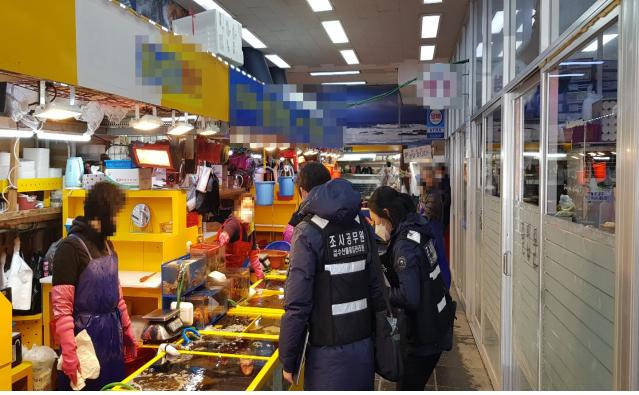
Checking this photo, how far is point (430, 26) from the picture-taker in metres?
9.24

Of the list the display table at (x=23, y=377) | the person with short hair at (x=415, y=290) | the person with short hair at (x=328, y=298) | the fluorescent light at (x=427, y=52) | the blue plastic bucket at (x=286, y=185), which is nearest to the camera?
the person with short hair at (x=328, y=298)

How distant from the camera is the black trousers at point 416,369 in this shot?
3.45m

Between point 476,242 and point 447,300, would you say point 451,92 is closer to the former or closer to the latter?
point 476,242

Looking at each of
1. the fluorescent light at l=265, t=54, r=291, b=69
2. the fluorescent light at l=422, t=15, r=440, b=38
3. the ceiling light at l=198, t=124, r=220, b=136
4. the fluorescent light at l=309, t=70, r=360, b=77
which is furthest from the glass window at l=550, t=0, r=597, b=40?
the fluorescent light at l=309, t=70, r=360, b=77

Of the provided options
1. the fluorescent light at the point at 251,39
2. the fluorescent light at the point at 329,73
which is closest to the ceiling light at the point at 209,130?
the fluorescent light at the point at 251,39

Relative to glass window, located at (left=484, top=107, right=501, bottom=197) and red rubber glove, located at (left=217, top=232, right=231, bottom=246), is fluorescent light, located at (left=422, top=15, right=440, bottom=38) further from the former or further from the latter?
red rubber glove, located at (left=217, top=232, right=231, bottom=246)

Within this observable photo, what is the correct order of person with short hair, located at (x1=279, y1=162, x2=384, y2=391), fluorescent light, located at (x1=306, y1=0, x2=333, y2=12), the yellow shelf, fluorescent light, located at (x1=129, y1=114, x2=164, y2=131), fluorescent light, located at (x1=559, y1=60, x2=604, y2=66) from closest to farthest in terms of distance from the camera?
fluorescent light, located at (x1=559, y1=60, x2=604, y2=66) → person with short hair, located at (x1=279, y1=162, x2=384, y2=391) → fluorescent light, located at (x1=129, y1=114, x2=164, y2=131) → the yellow shelf → fluorescent light, located at (x1=306, y1=0, x2=333, y2=12)

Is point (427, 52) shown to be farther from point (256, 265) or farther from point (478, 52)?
point (256, 265)

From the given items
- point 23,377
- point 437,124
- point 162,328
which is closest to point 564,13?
point 162,328

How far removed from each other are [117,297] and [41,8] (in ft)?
6.63

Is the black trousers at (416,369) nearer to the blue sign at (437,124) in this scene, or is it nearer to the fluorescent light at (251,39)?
the fluorescent light at (251,39)

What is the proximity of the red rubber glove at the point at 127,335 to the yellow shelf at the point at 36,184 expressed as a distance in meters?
3.20

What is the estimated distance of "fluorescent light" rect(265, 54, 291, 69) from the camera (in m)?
11.8

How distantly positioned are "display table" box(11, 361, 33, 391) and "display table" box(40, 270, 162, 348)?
112 cm
